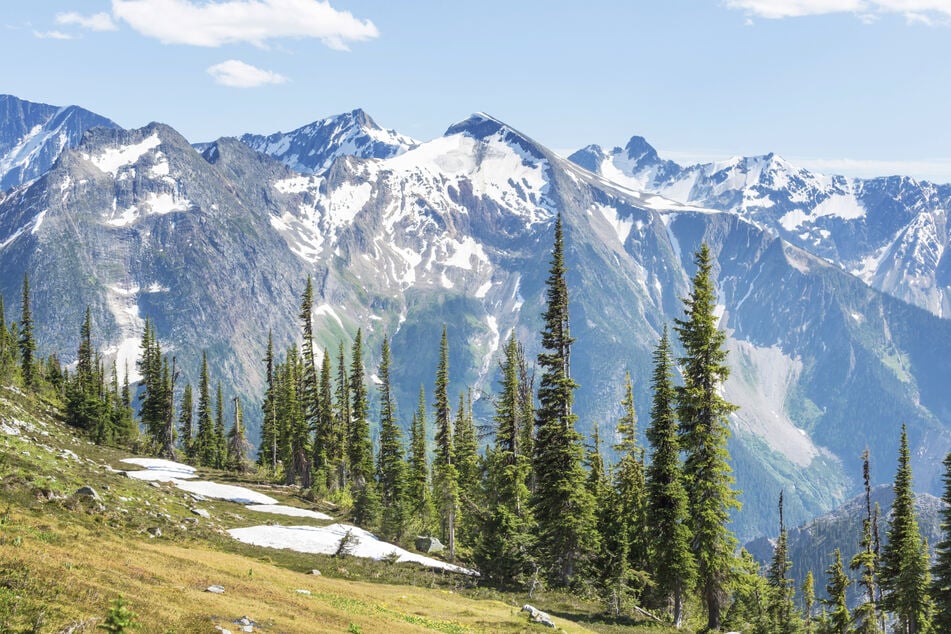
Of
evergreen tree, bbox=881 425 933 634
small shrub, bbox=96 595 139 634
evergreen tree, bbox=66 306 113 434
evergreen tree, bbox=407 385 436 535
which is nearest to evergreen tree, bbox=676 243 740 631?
evergreen tree, bbox=881 425 933 634

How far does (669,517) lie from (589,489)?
15.5 m

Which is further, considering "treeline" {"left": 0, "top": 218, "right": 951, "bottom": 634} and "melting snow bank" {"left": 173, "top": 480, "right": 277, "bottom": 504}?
"melting snow bank" {"left": 173, "top": 480, "right": 277, "bottom": 504}

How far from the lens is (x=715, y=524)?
4288 centimetres

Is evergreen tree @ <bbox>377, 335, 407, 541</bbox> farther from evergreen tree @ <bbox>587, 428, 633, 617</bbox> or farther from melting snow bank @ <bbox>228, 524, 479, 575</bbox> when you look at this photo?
evergreen tree @ <bbox>587, 428, 633, 617</bbox>

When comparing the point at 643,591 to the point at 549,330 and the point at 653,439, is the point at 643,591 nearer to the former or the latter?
the point at 653,439

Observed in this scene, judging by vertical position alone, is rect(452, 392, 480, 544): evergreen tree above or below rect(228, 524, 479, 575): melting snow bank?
above

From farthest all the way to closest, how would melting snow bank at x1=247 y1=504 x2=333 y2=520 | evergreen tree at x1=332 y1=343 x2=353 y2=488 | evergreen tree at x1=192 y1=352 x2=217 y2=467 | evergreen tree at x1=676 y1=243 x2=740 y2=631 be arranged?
evergreen tree at x1=192 y1=352 x2=217 y2=467 < evergreen tree at x1=332 y1=343 x2=353 y2=488 < melting snow bank at x1=247 y1=504 x2=333 y2=520 < evergreen tree at x1=676 y1=243 x2=740 y2=631

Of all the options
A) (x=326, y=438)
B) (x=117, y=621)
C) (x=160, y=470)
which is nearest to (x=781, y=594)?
(x=326, y=438)

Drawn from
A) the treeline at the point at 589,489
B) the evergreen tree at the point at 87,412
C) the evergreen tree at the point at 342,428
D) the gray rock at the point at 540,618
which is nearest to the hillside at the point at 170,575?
the gray rock at the point at 540,618

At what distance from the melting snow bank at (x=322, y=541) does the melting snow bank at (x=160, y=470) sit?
62.5 feet

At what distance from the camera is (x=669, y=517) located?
45000mm

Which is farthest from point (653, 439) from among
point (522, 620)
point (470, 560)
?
point (470, 560)

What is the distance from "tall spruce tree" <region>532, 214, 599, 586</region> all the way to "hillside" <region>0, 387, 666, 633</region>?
3317mm

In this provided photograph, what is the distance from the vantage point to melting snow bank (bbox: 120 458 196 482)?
72637mm
